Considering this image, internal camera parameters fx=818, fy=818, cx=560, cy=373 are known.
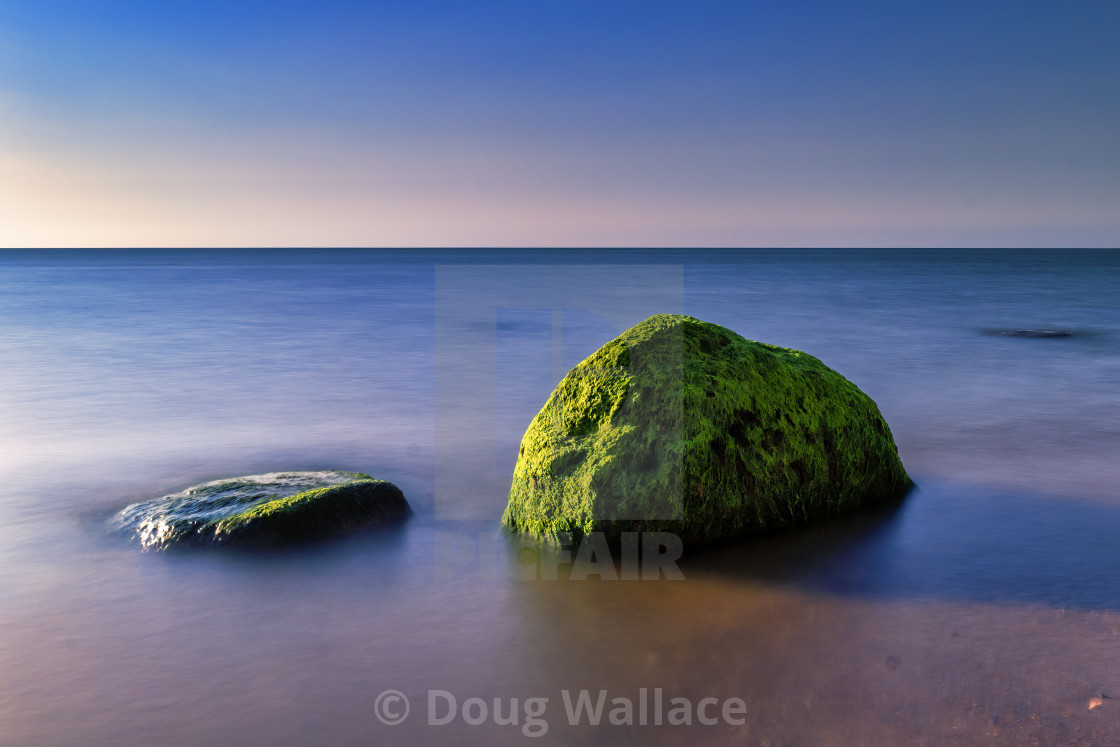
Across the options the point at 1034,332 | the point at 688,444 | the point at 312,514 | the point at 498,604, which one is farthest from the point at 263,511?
the point at 1034,332

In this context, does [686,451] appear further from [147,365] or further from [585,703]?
[147,365]

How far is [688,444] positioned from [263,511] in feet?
8.54

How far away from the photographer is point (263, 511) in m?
5.00

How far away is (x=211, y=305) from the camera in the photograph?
2720 cm

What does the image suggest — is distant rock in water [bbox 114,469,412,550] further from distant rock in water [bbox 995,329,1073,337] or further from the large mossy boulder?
distant rock in water [bbox 995,329,1073,337]

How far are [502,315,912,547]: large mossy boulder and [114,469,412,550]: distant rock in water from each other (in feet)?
2.97

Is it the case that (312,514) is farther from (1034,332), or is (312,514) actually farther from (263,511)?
(1034,332)

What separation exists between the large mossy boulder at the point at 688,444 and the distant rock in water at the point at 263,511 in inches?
35.6

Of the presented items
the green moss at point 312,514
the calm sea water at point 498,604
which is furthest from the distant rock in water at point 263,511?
the calm sea water at point 498,604

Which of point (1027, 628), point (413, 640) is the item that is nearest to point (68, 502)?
point (413, 640)

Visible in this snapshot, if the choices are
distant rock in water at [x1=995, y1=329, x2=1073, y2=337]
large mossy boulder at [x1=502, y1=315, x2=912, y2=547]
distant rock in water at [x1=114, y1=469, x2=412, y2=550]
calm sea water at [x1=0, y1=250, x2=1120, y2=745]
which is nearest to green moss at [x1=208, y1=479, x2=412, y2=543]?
distant rock in water at [x1=114, y1=469, x2=412, y2=550]

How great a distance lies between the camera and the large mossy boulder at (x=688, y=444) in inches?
183

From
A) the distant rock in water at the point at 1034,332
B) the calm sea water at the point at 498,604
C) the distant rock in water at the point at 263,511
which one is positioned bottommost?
the calm sea water at the point at 498,604

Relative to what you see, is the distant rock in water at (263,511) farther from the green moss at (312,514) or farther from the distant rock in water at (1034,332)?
the distant rock in water at (1034,332)
